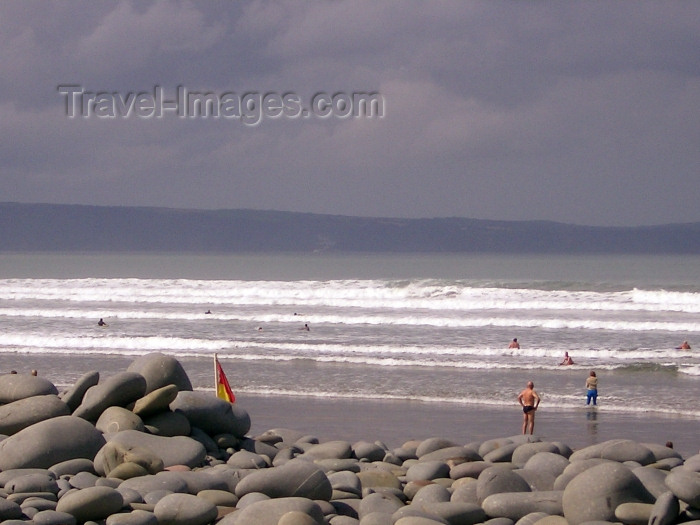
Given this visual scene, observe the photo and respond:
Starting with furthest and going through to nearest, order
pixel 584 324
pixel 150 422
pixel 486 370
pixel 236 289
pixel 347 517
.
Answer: pixel 236 289 → pixel 584 324 → pixel 486 370 → pixel 150 422 → pixel 347 517

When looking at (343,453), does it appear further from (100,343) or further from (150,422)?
(100,343)

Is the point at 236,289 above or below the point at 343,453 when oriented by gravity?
above

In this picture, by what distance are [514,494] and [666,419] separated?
9.56m

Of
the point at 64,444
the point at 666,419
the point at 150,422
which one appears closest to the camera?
the point at 64,444

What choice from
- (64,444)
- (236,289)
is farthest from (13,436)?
(236,289)

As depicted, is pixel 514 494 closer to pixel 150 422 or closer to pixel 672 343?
pixel 150 422

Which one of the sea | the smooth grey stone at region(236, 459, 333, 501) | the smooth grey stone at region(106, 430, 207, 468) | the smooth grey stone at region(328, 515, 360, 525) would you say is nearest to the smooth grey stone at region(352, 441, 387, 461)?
the smooth grey stone at region(106, 430, 207, 468)

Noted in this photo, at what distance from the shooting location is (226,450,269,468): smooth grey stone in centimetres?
1108

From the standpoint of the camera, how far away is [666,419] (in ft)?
57.6

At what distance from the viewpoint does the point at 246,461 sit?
11141 mm

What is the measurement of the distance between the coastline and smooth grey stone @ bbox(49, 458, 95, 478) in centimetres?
505

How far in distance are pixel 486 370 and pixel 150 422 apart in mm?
13684

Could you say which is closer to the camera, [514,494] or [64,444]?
[514,494]

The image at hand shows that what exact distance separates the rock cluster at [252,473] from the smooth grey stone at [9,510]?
1 cm
